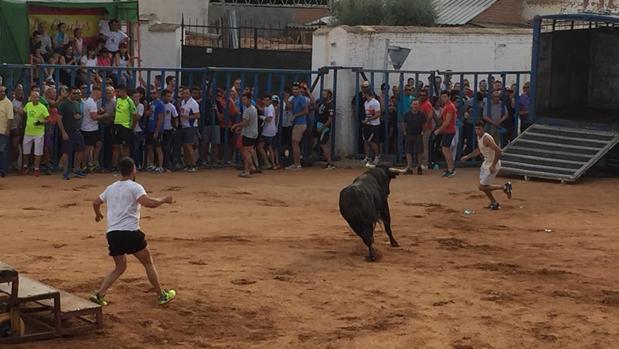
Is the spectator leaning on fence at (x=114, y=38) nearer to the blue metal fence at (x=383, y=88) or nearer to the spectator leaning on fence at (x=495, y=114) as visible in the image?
the blue metal fence at (x=383, y=88)

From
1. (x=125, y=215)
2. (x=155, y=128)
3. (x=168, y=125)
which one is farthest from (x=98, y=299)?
(x=168, y=125)

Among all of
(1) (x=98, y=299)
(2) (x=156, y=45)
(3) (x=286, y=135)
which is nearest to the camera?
(1) (x=98, y=299)

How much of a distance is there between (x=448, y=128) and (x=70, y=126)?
7.28m

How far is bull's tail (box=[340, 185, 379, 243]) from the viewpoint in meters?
14.3

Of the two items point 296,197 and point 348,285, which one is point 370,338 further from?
point 296,197

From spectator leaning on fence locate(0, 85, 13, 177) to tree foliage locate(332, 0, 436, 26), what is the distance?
18434 mm

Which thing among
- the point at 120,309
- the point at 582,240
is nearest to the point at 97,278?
the point at 120,309

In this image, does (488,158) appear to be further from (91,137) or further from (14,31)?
(14,31)

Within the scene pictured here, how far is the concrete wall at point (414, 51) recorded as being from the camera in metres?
25.2

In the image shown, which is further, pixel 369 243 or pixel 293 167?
pixel 293 167

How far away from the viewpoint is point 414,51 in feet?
87.7

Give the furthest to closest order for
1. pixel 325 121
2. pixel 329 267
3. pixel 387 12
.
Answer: pixel 387 12
pixel 325 121
pixel 329 267

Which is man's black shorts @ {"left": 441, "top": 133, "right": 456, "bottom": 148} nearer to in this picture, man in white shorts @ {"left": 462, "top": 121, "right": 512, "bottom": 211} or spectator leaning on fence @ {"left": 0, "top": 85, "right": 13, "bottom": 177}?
man in white shorts @ {"left": 462, "top": 121, "right": 512, "bottom": 211}

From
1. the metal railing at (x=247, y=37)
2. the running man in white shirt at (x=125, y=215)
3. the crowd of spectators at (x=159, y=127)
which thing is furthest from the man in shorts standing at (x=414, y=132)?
the running man in white shirt at (x=125, y=215)
